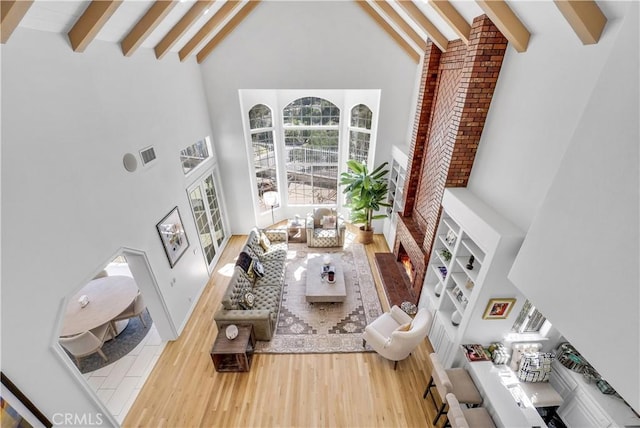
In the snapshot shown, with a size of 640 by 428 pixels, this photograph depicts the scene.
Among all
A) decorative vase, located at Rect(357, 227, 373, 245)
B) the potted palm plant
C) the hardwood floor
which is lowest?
the hardwood floor

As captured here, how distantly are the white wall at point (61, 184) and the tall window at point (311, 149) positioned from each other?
12.7ft

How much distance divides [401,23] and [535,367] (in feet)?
20.0

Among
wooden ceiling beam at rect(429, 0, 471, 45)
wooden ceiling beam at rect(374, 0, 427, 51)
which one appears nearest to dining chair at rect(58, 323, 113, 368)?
wooden ceiling beam at rect(429, 0, 471, 45)

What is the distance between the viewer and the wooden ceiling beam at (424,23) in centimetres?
427

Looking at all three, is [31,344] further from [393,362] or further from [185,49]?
[185,49]

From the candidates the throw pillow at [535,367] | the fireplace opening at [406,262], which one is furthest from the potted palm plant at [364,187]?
the throw pillow at [535,367]

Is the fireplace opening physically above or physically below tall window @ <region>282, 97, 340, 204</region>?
below

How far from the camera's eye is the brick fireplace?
365 centimetres

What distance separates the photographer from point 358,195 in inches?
284

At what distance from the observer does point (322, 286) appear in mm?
5816

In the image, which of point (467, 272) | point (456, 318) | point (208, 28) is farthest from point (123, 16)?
point (456, 318)

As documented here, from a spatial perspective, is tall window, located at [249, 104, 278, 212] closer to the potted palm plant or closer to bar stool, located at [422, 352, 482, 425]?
the potted palm plant

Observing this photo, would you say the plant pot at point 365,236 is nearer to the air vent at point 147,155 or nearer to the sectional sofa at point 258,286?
the sectional sofa at point 258,286

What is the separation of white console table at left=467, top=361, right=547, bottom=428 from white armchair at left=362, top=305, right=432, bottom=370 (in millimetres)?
753
